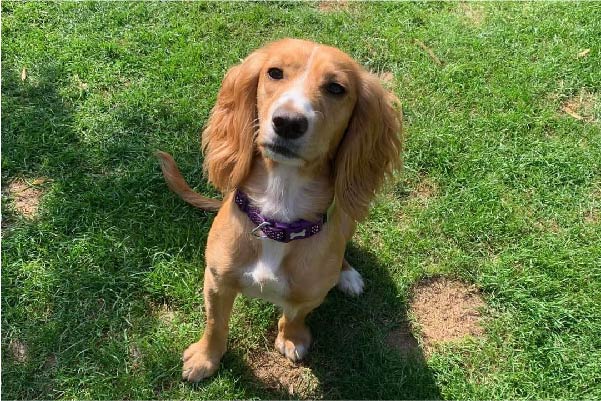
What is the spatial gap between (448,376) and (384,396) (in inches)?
17.3

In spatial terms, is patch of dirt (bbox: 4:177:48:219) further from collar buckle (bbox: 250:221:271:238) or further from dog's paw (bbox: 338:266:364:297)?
dog's paw (bbox: 338:266:364:297)

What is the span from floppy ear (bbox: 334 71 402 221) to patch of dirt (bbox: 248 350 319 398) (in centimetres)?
123

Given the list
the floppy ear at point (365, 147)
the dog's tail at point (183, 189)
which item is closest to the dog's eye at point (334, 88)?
the floppy ear at point (365, 147)

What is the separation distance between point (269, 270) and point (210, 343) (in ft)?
2.64

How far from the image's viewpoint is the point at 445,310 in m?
4.00

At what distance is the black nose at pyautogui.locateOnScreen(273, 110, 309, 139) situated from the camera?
2.38 m

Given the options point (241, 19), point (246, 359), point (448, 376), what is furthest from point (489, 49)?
point (246, 359)

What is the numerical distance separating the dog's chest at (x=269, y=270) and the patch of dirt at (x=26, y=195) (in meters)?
1.94

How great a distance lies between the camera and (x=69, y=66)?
4922mm

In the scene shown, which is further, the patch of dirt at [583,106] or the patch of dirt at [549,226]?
the patch of dirt at [583,106]

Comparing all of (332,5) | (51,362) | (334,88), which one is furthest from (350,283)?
(332,5)

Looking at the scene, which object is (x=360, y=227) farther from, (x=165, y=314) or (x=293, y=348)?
(x=165, y=314)

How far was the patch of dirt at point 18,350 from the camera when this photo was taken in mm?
3459

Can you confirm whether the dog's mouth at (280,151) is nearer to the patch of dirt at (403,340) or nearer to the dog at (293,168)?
the dog at (293,168)
